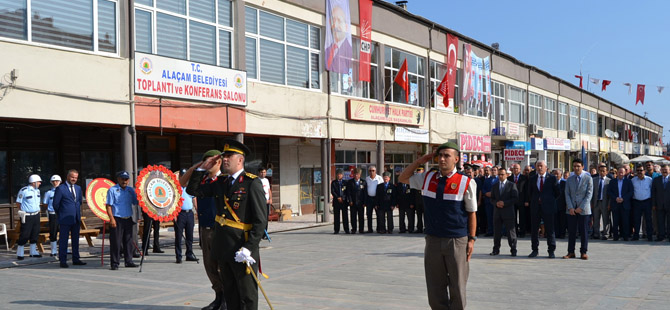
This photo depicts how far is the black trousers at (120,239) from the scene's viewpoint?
11.6 meters

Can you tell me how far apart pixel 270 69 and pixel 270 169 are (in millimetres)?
4252

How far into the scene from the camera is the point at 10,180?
15.7 meters

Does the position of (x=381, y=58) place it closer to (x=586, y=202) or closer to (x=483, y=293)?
(x=586, y=202)

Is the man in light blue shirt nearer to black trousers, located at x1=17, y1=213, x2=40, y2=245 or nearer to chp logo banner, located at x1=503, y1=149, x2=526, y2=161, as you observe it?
chp logo banner, located at x1=503, y1=149, x2=526, y2=161

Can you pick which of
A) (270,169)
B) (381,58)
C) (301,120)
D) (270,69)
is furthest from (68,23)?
(381,58)

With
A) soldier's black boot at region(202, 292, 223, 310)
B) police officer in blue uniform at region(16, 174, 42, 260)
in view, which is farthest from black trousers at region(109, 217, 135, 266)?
soldier's black boot at region(202, 292, 223, 310)

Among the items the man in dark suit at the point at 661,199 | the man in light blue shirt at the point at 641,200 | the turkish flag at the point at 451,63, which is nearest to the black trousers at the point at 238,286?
the man in light blue shirt at the point at 641,200

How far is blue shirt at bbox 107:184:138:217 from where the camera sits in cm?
1174

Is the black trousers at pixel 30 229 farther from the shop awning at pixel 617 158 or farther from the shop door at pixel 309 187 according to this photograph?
the shop awning at pixel 617 158

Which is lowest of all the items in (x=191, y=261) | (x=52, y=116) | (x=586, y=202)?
(x=191, y=261)

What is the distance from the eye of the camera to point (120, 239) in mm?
11812

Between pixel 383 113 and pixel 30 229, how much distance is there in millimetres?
15349

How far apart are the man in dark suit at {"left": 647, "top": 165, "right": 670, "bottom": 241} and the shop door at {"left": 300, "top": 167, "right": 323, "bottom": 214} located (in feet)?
41.4

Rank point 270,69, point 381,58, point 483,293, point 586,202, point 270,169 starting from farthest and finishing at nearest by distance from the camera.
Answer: point 381,58 < point 270,169 < point 270,69 < point 586,202 < point 483,293
